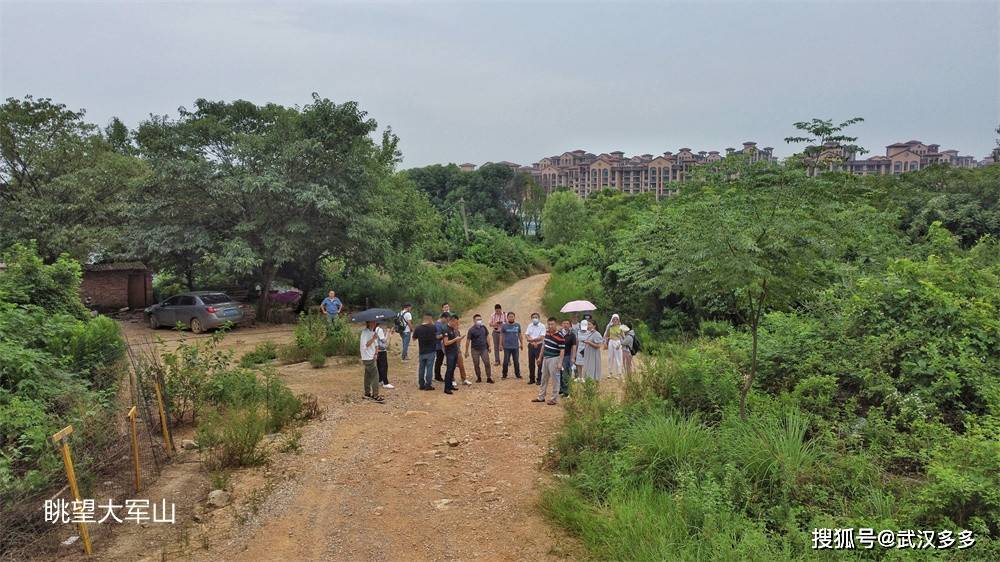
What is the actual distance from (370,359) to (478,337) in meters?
2.33

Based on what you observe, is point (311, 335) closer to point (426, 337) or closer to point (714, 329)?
point (426, 337)

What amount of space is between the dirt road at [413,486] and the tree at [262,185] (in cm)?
846

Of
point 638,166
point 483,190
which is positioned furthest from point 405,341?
point 638,166

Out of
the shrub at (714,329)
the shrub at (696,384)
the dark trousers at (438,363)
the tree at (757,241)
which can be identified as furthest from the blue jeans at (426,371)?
the shrub at (714,329)

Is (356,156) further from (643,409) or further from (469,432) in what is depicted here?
(643,409)

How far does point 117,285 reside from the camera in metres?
22.0

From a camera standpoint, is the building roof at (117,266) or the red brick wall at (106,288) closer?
the building roof at (117,266)

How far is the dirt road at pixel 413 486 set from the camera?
527 cm

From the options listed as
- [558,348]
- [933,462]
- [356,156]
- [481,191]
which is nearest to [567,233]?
[481,191]

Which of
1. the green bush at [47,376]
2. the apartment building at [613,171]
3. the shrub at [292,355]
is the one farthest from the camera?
the apartment building at [613,171]

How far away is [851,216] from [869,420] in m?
2.28

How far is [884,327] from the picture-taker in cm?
775

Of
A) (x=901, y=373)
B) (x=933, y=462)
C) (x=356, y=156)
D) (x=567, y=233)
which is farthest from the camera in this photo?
(x=567, y=233)

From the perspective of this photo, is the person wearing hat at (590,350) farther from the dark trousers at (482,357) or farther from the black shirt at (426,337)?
the black shirt at (426,337)
